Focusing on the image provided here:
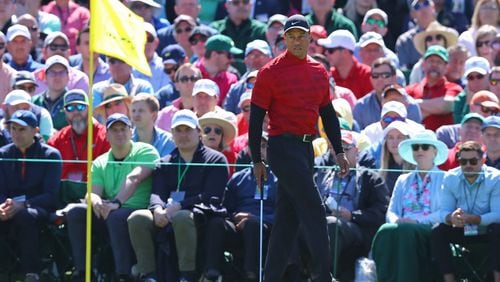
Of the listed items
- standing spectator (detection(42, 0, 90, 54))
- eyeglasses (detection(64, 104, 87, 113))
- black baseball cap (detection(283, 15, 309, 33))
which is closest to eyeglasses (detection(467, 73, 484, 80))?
eyeglasses (detection(64, 104, 87, 113))

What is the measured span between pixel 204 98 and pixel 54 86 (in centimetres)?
175

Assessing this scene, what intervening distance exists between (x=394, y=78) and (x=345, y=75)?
3.38 ft

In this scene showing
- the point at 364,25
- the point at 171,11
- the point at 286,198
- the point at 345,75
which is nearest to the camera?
the point at 286,198

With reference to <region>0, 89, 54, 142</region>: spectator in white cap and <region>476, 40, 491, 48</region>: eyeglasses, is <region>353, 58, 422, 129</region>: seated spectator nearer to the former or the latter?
<region>476, 40, 491, 48</region>: eyeglasses

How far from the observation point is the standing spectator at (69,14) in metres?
18.9

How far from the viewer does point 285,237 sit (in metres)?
11.0

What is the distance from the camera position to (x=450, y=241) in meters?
12.7

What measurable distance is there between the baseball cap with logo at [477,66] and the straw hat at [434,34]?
147cm

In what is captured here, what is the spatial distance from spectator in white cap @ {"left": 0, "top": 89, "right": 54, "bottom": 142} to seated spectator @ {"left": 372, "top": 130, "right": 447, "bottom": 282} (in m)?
3.71

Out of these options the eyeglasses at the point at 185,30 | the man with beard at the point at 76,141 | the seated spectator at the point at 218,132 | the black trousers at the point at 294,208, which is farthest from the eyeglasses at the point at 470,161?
the eyeglasses at the point at 185,30

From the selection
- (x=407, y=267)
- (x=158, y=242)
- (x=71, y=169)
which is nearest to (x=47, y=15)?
(x=71, y=169)

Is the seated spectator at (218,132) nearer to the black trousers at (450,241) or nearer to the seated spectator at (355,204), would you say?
the seated spectator at (355,204)

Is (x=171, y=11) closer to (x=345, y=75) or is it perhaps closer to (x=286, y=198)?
(x=345, y=75)

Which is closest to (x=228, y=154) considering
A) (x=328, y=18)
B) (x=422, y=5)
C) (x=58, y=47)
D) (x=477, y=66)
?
(x=477, y=66)
